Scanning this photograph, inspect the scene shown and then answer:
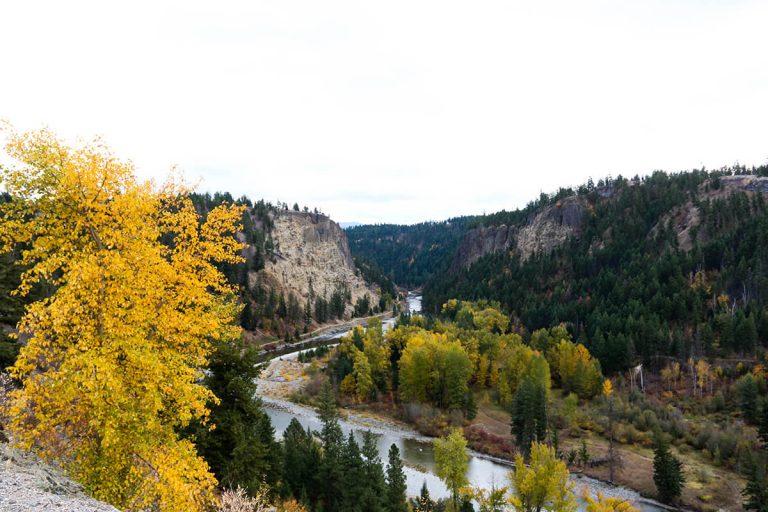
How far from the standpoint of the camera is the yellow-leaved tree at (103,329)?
30.9ft

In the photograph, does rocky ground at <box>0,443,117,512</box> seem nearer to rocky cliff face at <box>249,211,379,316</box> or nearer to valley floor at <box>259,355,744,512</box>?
valley floor at <box>259,355,744,512</box>

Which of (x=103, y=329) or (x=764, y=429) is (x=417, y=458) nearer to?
(x=764, y=429)

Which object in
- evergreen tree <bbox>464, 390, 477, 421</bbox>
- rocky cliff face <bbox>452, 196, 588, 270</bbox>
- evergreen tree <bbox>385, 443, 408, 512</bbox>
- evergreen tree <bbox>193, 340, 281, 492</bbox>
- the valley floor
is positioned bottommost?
the valley floor

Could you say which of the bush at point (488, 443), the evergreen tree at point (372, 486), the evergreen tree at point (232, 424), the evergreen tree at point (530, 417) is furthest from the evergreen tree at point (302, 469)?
the evergreen tree at point (530, 417)

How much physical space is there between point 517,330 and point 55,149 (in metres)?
116

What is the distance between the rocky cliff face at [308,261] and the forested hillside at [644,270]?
3780 cm

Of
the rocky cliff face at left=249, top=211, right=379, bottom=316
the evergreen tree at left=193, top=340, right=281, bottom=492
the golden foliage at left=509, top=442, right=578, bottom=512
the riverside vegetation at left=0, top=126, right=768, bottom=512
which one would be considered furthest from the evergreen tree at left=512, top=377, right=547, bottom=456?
the rocky cliff face at left=249, top=211, right=379, bottom=316

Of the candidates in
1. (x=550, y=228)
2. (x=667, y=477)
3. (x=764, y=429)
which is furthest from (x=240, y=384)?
(x=550, y=228)

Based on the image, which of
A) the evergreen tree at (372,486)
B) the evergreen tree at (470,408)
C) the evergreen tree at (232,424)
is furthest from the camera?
the evergreen tree at (470,408)

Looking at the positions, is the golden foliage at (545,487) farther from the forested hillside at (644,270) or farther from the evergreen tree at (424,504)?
the forested hillside at (644,270)

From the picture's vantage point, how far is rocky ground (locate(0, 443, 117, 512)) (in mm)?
9042

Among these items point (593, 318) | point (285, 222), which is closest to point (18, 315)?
point (593, 318)

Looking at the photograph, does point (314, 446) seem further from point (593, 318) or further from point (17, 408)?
point (593, 318)

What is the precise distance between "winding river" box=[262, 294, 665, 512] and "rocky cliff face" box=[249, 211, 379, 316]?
7663 centimetres
